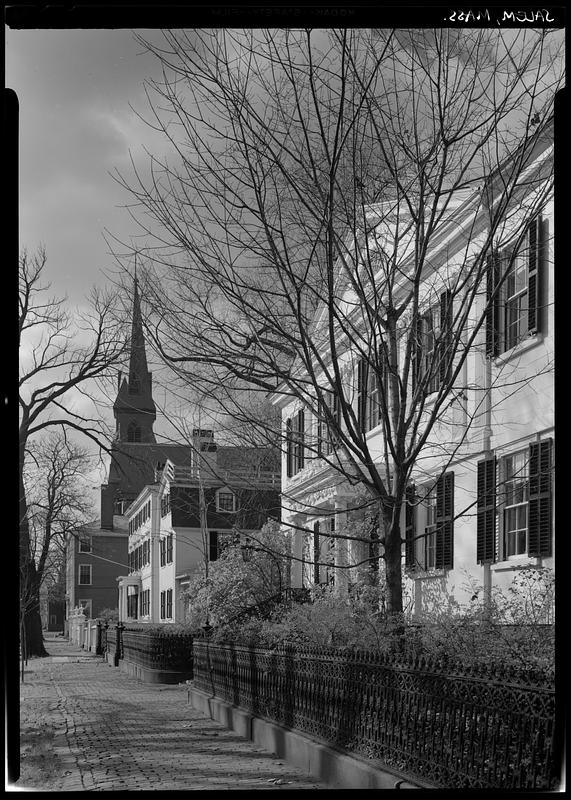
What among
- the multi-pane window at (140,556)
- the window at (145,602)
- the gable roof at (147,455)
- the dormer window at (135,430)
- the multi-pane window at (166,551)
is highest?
the dormer window at (135,430)

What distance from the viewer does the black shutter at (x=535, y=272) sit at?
34.2ft

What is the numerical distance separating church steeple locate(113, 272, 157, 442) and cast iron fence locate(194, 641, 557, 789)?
2632 mm

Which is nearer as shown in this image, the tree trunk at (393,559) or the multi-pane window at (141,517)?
the tree trunk at (393,559)

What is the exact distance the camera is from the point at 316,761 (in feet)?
28.0

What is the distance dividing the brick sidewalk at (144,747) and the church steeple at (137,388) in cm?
293

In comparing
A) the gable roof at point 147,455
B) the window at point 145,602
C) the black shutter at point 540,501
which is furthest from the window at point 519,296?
the window at point 145,602

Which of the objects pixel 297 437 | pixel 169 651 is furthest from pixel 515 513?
pixel 169 651

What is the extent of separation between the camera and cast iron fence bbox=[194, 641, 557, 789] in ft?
17.3

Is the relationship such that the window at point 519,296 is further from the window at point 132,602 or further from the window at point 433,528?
the window at point 132,602
